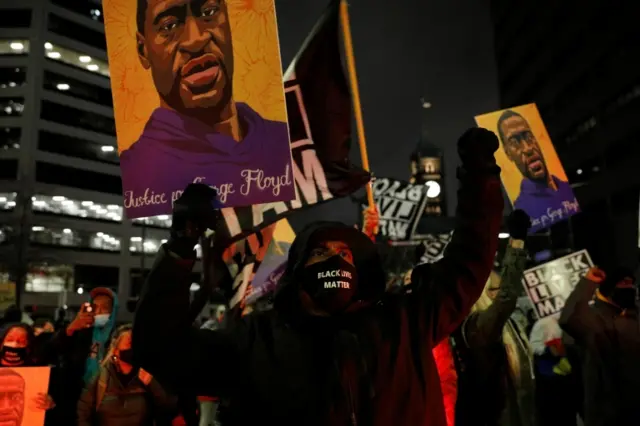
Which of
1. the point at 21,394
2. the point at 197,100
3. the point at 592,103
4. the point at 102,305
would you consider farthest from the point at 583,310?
the point at 592,103

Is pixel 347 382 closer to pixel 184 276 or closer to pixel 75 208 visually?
pixel 184 276

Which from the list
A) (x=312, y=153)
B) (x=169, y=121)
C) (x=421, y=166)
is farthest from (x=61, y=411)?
(x=421, y=166)

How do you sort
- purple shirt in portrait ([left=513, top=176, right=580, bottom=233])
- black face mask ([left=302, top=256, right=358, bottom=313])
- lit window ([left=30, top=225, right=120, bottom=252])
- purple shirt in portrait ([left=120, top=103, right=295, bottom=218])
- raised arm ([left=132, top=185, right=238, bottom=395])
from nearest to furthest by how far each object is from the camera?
raised arm ([left=132, top=185, right=238, bottom=395]) → black face mask ([left=302, top=256, right=358, bottom=313]) → purple shirt in portrait ([left=120, top=103, right=295, bottom=218]) → purple shirt in portrait ([left=513, top=176, right=580, bottom=233]) → lit window ([left=30, top=225, right=120, bottom=252])

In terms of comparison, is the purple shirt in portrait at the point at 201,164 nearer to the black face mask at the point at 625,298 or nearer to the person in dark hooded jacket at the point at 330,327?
the person in dark hooded jacket at the point at 330,327

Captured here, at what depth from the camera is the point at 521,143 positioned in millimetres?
8836

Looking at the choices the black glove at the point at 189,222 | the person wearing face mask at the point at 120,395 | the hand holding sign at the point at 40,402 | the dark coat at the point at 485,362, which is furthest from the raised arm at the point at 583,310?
the hand holding sign at the point at 40,402

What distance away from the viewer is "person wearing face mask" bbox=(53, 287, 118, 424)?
248 inches

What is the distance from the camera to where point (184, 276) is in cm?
191

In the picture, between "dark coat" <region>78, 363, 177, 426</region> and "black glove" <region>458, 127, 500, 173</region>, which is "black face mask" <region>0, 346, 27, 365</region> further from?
"black glove" <region>458, 127, 500, 173</region>

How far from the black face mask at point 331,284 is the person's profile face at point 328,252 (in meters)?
0.02

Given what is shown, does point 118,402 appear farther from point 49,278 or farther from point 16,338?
point 49,278

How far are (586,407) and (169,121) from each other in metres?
4.01

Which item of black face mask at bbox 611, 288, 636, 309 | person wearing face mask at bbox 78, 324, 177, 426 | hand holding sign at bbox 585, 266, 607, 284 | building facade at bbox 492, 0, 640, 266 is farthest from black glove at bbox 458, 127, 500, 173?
building facade at bbox 492, 0, 640, 266

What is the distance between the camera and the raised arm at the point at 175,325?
1888mm
